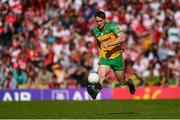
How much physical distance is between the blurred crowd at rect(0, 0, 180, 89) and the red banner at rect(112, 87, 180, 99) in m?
0.80

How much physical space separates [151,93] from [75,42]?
4078 millimetres

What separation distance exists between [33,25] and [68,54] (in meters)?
Result: 2.14

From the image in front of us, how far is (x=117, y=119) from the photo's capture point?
12.7 metres

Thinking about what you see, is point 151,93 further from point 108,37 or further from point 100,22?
point 100,22

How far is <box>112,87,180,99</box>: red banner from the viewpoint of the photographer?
22.8m

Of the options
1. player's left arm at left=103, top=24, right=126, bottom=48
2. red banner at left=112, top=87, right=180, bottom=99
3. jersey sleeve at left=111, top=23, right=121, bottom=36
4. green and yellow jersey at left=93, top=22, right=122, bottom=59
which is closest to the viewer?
player's left arm at left=103, top=24, right=126, bottom=48

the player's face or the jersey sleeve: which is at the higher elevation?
the player's face

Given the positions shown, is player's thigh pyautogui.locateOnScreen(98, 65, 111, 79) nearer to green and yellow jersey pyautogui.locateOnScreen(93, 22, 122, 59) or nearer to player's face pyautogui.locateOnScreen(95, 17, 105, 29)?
green and yellow jersey pyautogui.locateOnScreen(93, 22, 122, 59)

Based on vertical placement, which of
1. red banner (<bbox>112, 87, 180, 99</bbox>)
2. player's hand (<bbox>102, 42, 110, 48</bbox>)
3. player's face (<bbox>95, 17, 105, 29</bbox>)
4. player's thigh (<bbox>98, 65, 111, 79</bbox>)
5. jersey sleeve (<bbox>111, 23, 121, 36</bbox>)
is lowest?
red banner (<bbox>112, 87, 180, 99</bbox>)

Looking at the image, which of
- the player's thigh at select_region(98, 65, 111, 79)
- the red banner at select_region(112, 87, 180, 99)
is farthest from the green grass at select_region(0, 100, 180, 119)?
the red banner at select_region(112, 87, 180, 99)

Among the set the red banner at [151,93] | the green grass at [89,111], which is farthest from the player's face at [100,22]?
the red banner at [151,93]

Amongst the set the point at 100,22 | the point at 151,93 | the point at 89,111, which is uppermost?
the point at 100,22

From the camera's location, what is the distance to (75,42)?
82.6ft

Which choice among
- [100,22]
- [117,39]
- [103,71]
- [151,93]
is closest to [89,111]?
[103,71]
